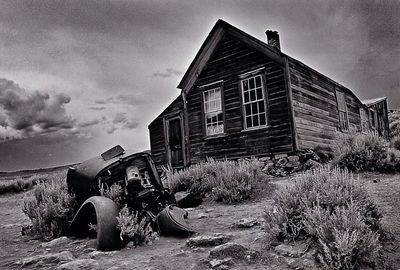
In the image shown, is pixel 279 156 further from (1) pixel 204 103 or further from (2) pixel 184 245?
(2) pixel 184 245

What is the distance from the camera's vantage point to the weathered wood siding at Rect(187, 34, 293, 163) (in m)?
11.5

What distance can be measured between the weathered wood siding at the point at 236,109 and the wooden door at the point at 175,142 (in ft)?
3.89

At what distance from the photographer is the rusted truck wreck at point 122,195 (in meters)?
4.40

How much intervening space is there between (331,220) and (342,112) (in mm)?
13255

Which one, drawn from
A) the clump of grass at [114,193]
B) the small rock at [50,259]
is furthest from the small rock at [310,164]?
the small rock at [50,259]

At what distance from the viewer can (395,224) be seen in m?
4.05

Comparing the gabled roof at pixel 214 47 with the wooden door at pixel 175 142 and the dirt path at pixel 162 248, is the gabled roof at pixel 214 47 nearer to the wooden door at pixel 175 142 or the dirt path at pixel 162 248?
the wooden door at pixel 175 142

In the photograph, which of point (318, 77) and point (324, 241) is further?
point (318, 77)

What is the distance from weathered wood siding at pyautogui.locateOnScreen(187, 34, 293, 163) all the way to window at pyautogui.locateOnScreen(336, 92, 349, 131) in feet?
15.8

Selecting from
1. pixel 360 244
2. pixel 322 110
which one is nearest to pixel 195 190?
pixel 360 244

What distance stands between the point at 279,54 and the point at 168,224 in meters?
8.50

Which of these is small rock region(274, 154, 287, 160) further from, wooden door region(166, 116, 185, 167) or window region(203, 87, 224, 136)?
wooden door region(166, 116, 185, 167)

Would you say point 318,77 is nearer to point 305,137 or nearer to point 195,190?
point 305,137

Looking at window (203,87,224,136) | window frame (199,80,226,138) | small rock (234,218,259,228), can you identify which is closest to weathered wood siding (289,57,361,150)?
window frame (199,80,226,138)
